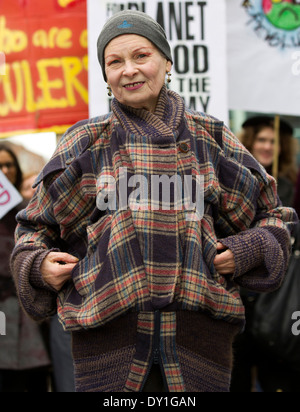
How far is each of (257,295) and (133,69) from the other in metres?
1.97

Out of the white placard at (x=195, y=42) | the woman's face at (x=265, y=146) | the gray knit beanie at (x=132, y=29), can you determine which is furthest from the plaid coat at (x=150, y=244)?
the woman's face at (x=265, y=146)

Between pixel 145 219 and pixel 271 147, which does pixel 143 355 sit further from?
pixel 271 147

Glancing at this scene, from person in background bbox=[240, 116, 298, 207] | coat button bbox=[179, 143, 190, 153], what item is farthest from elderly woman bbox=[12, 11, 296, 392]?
person in background bbox=[240, 116, 298, 207]

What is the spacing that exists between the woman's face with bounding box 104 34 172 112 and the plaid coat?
6 cm

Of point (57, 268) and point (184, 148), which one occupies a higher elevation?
point (184, 148)

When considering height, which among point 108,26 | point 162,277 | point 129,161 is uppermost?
point 108,26

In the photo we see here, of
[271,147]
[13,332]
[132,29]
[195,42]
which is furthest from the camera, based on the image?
[271,147]

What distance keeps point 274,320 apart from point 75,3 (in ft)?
7.16

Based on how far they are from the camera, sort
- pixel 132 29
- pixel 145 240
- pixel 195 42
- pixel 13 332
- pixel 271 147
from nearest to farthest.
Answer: pixel 145 240 < pixel 132 29 < pixel 195 42 < pixel 13 332 < pixel 271 147

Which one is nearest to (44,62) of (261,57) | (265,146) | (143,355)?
(261,57)

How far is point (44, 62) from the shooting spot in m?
3.79

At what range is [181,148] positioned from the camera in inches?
80.0

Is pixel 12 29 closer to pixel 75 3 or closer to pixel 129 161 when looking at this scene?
pixel 75 3

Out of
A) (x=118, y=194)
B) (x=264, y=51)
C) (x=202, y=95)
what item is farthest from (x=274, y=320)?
(x=118, y=194)
